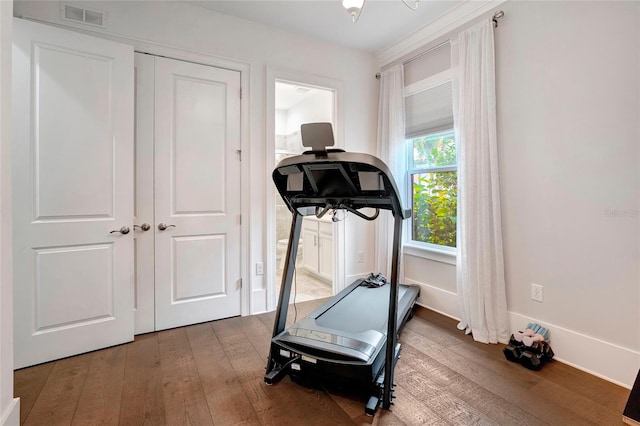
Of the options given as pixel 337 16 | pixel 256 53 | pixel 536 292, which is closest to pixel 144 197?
pixel 256 53

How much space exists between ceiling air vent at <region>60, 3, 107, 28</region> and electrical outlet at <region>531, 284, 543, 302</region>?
391 centimetres

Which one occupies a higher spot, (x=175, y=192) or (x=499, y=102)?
(x=499, y=102)

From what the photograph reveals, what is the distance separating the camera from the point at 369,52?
12.2 feet

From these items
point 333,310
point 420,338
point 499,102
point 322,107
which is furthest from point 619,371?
point 322,107

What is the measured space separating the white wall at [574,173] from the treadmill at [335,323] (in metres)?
1.15

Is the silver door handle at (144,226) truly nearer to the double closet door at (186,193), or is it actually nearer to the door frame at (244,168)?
the double closet door at (186,193)

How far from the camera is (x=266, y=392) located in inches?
72.1

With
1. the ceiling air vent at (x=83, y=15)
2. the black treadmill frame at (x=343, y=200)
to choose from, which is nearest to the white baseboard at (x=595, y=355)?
the black treadmill frame at (x=343, y=200)

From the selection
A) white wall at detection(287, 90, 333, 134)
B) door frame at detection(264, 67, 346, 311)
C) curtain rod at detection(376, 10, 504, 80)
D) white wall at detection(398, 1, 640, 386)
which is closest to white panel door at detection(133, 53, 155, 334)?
door frame at detection(264, 67, 346, 311)

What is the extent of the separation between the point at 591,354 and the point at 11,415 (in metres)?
3.29

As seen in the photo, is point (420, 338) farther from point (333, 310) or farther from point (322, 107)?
point (322, 107)

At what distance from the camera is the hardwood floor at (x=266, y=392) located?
162 cm

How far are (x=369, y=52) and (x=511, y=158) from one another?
216cm

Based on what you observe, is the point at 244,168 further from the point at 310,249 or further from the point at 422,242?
the point at 422,242
